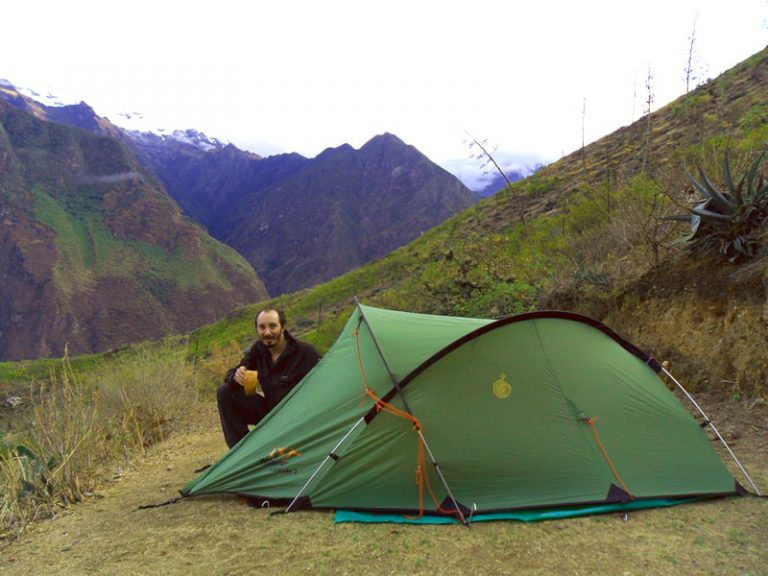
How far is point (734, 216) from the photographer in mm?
5473

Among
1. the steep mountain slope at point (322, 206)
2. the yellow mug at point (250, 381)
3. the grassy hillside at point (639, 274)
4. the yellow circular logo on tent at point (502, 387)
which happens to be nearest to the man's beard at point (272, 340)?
the yellow mug at point (250, 381)

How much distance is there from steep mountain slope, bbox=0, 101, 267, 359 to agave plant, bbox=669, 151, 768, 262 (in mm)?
87298

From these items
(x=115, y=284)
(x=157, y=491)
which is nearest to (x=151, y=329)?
(x=115, y=284)

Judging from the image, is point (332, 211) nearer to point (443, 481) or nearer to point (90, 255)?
point (90, 255)

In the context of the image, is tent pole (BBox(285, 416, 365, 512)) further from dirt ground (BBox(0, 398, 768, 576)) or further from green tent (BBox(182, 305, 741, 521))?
dirt ground (BBox(0, 398, 768, 576))

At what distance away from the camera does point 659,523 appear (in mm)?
3223

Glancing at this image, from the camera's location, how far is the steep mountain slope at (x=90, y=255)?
86688 mm

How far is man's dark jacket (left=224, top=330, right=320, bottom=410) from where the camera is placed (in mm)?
4785

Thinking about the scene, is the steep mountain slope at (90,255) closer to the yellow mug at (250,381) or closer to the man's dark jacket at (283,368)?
the man's dark jacket at (283,368)

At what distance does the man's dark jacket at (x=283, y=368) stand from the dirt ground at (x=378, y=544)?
3.32 feet

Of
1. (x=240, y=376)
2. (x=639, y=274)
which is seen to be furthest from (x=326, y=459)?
(x=639, y=274)

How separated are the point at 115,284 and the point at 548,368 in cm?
9600

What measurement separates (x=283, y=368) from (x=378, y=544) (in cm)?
207

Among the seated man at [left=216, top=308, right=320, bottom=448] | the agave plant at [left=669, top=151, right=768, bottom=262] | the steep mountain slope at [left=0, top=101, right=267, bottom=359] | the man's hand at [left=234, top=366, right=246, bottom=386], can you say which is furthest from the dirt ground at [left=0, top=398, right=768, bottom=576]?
the steep mountain slope at [left=0, top=101, right=267, bottom=359]
